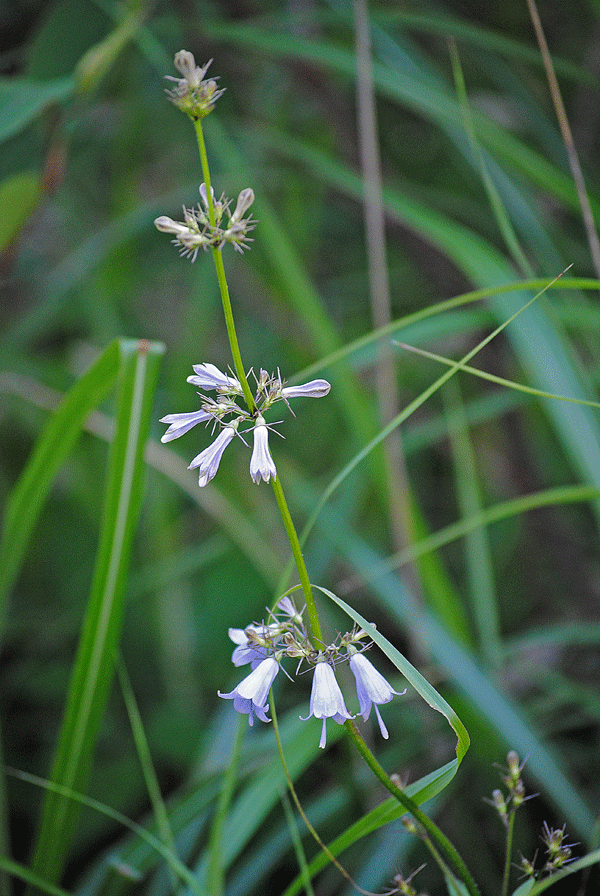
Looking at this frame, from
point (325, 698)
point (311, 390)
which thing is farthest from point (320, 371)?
point (325, 698)

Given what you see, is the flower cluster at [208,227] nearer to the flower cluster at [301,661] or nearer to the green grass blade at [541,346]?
the flower cluster at [301,661]

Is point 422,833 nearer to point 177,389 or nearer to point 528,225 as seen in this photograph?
point 528,225

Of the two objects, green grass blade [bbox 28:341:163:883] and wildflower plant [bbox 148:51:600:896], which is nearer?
wildflower plant [bbox 148:51:600:896]

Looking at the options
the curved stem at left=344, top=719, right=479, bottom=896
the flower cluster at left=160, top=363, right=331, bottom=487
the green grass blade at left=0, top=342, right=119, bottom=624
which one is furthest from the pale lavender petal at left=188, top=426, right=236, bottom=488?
the green grass blade at left=0, top=342, right=119, bottom=624

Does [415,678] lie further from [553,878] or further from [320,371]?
[320,371]

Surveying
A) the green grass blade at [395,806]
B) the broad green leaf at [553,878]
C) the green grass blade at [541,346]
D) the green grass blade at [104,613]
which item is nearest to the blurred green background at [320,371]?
the green grass blade at [541,346]

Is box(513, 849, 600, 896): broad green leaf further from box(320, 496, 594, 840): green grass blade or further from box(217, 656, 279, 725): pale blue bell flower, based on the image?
box(320, 496, 594, 840): green grass blade
